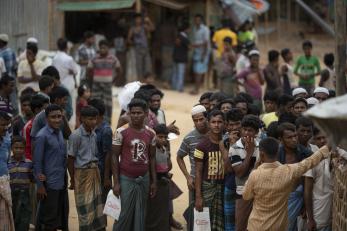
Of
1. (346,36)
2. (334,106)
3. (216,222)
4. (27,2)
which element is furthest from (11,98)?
(334,106)

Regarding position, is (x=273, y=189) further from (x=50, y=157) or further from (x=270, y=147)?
(x=50, y=157)

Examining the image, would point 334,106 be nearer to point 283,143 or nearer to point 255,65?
point 283,143

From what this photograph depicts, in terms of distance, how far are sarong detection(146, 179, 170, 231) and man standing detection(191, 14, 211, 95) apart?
35.8ft

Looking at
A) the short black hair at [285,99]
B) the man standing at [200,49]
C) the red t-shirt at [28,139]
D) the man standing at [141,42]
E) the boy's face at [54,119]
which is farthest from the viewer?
the man standing at [200,49]

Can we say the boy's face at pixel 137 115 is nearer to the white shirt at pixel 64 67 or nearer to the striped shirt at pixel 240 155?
the striped shirt at pixel 240 155

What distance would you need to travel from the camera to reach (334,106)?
230 inches

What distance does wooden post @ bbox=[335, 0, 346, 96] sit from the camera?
782 centimetres

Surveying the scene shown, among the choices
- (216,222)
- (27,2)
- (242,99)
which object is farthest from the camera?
(27,2)

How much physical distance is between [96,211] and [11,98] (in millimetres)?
4830

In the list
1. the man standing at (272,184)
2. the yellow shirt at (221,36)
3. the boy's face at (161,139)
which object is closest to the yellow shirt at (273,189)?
the man standing at (272,184)

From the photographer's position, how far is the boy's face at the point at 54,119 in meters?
9.09

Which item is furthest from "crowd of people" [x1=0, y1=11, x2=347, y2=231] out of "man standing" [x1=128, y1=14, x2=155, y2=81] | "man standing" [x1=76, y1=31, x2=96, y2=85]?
"man standing" [x1=128, y1=14, x2=155, y2=81]

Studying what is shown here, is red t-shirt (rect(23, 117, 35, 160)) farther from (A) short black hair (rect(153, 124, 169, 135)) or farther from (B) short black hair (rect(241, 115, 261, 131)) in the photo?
(B) short black hair (rect(241, 115, 261, 131))

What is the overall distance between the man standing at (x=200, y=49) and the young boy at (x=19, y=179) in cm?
1137
